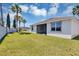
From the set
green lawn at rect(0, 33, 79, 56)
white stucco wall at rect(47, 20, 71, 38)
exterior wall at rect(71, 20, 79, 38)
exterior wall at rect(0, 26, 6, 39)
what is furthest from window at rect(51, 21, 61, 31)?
exterior wall at rect(0, 26, 6, 39)

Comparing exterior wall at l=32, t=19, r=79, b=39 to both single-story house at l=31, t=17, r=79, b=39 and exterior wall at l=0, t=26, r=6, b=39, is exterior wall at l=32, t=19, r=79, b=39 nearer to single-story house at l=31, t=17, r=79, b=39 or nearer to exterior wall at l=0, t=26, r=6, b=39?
single-story house at l=31, t=17, r=79, b=39

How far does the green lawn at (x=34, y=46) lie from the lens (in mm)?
A: 9867

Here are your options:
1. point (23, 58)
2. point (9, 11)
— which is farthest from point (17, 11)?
point (23, 58)

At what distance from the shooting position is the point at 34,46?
10.8 metres

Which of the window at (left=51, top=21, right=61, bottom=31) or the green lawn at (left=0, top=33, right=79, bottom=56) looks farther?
the window at (left=51, top=21, right=61, bottom=31)

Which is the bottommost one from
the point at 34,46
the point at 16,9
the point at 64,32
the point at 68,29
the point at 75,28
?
the point at 34,46

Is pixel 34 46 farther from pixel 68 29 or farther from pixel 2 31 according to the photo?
pixel 68 29

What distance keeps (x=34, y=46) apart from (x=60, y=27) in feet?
13.8

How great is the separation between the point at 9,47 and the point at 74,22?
6.13 metres

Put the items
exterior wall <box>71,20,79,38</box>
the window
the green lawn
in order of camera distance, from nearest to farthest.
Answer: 1. the green lawn
2. exterior wall <box>71,20,79,38</box>
3. the window

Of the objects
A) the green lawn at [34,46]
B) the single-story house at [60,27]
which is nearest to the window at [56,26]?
the single-story house at [60,27]

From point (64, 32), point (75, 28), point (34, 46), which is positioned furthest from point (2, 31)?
point (75, 28)

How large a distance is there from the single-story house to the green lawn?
1138 millimetres

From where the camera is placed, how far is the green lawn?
987 centimetres
